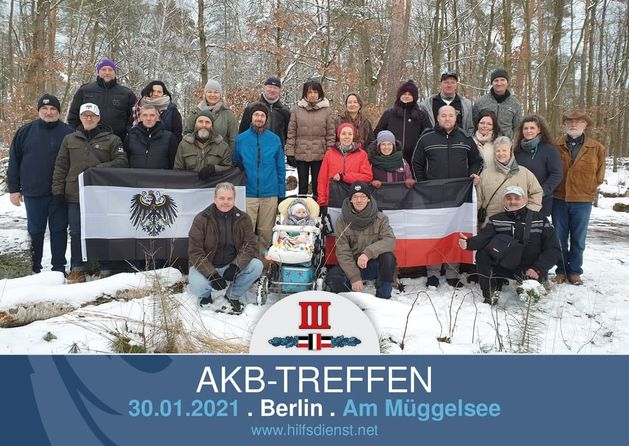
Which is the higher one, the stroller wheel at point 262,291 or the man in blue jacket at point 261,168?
the man in blue jacket at point 261,168

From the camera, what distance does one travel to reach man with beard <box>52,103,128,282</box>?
562 centimetres

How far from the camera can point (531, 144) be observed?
5.80m

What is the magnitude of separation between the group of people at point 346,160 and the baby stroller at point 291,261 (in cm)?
23

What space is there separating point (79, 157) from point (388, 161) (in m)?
3.70

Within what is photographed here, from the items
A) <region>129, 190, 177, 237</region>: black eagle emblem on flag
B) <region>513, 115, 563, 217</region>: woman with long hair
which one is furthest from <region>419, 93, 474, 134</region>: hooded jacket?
<region>129, 190, 177, 237</region>: black eagle emblem on flag

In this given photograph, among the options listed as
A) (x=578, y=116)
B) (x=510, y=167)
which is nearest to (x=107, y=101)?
(x=510, y=167)

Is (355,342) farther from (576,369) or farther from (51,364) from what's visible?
(51,364)

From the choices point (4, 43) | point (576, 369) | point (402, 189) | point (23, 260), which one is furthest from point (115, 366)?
point (4, 43)

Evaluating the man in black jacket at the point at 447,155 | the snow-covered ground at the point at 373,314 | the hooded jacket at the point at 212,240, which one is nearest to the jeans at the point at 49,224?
the snow-covered ground at the point at 373,314

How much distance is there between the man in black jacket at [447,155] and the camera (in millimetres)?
5801

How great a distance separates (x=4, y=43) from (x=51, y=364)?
33369mm

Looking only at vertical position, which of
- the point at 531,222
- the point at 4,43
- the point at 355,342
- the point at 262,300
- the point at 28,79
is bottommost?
the point at 262,300

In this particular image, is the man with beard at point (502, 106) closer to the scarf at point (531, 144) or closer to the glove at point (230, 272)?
the scarf at point (531, 144)

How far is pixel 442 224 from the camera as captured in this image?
19.9 ft
